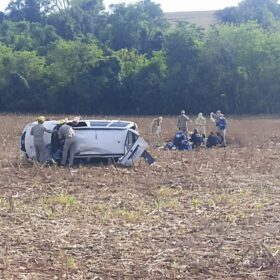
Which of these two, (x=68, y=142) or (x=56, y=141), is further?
(x=56, y=141)

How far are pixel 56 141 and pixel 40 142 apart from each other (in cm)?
47

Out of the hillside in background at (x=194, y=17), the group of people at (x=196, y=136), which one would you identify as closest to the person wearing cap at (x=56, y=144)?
the group of people at (x=196, y=136)

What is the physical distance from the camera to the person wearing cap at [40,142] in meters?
17.9

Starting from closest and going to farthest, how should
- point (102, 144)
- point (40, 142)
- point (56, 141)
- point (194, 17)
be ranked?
point (40, 142) → point (102, 144) → point (56, 141) → point (194, 17)

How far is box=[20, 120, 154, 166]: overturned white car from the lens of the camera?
17984mm

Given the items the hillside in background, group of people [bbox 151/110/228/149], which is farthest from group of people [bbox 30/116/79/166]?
the hillside in background

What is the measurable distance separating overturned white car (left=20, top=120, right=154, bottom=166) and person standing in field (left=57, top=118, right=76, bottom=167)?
0.47ft

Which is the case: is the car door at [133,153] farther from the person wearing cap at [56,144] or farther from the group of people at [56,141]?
the person wearing cap at [56,144]

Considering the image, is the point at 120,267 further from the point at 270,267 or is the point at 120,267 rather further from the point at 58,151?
the point at 58,151

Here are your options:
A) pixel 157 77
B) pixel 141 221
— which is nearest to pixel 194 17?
pixel 157 77

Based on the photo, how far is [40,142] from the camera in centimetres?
1789

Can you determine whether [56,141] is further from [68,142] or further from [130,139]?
[130,139]

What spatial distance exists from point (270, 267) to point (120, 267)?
161 centimetres

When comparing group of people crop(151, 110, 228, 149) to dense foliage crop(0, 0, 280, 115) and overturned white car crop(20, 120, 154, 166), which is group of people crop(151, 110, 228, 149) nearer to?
overturned white car crop(20, 120, 154, 166)
